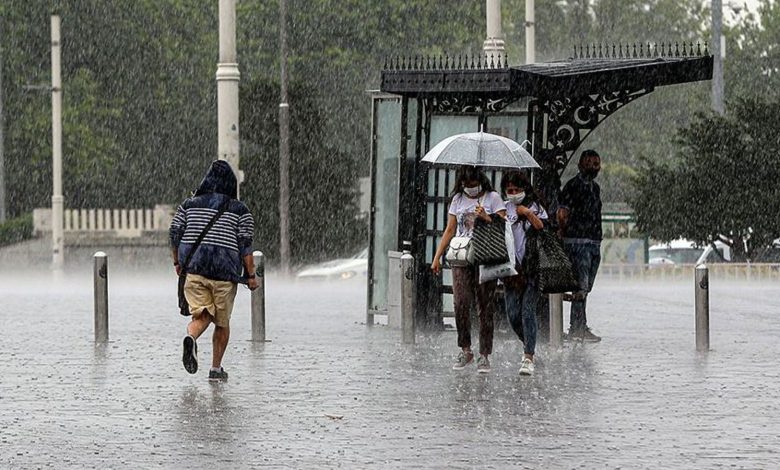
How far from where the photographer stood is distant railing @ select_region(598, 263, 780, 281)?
36.4 m

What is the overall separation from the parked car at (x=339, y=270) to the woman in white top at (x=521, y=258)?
26.0 meters

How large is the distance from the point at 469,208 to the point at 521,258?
0.55 metres

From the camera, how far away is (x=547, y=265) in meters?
15.4

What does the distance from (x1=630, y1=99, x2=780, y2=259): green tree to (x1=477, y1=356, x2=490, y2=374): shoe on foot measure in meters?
21.4

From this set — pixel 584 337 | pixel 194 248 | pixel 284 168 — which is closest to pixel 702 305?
pixel 584 337

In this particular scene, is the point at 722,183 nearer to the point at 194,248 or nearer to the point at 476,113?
the point at 476,113

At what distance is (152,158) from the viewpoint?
66.8m

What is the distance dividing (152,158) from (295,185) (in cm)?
1896

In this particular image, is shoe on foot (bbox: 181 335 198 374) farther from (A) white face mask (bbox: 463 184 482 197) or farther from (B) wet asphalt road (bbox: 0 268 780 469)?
(A) white face mask (bbox: 463 184 482 197)

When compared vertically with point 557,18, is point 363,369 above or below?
below

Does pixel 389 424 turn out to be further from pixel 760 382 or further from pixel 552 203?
pixel 552 203

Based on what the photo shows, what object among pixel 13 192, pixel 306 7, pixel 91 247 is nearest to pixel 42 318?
pixel 91 247

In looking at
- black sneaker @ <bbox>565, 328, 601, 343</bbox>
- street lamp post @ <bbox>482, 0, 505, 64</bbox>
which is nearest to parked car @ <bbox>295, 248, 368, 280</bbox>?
street lamp post @ <bbox>482, 0, 505, 64</bbox>

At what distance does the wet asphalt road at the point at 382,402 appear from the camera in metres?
10.7
